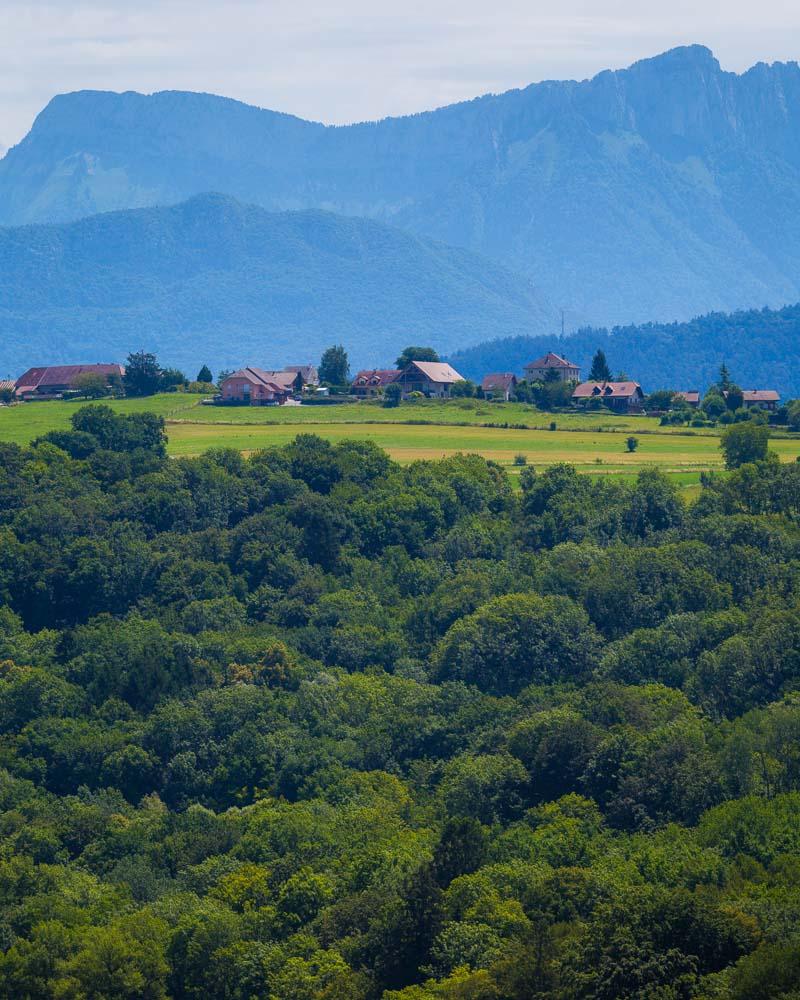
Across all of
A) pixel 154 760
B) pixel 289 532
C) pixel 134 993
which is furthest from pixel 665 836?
pixel 289 532

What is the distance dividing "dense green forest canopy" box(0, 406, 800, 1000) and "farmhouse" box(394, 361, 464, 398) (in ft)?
166

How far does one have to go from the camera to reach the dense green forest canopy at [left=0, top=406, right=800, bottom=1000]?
194 feet

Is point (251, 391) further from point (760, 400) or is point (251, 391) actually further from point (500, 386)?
point (760, 400)

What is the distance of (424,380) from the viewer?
7229 inches

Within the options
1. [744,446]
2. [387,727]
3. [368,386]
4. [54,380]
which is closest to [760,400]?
[368,386]

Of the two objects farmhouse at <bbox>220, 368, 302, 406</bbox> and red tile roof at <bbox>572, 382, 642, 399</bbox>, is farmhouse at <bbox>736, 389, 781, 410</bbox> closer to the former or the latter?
→ red tile roof at <bbox>572, 382, 642, 399</bbox>

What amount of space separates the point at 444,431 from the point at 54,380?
179 ft

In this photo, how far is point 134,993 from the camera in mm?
59844

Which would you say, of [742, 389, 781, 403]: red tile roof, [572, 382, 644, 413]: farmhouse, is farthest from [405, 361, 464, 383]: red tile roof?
[742, 389, 781, 403]: red tile roof

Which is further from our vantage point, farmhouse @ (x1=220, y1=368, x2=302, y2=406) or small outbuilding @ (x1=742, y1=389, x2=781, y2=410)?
small outbuilding @ (x1=742, y1=389, x2=781, y2=410)

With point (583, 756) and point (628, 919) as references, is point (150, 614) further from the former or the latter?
point (628, 919)

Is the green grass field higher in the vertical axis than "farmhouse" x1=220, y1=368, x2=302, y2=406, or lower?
lower

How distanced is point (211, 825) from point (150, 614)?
3242 centimetres

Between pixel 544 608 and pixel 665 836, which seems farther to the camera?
pixel 544 608
